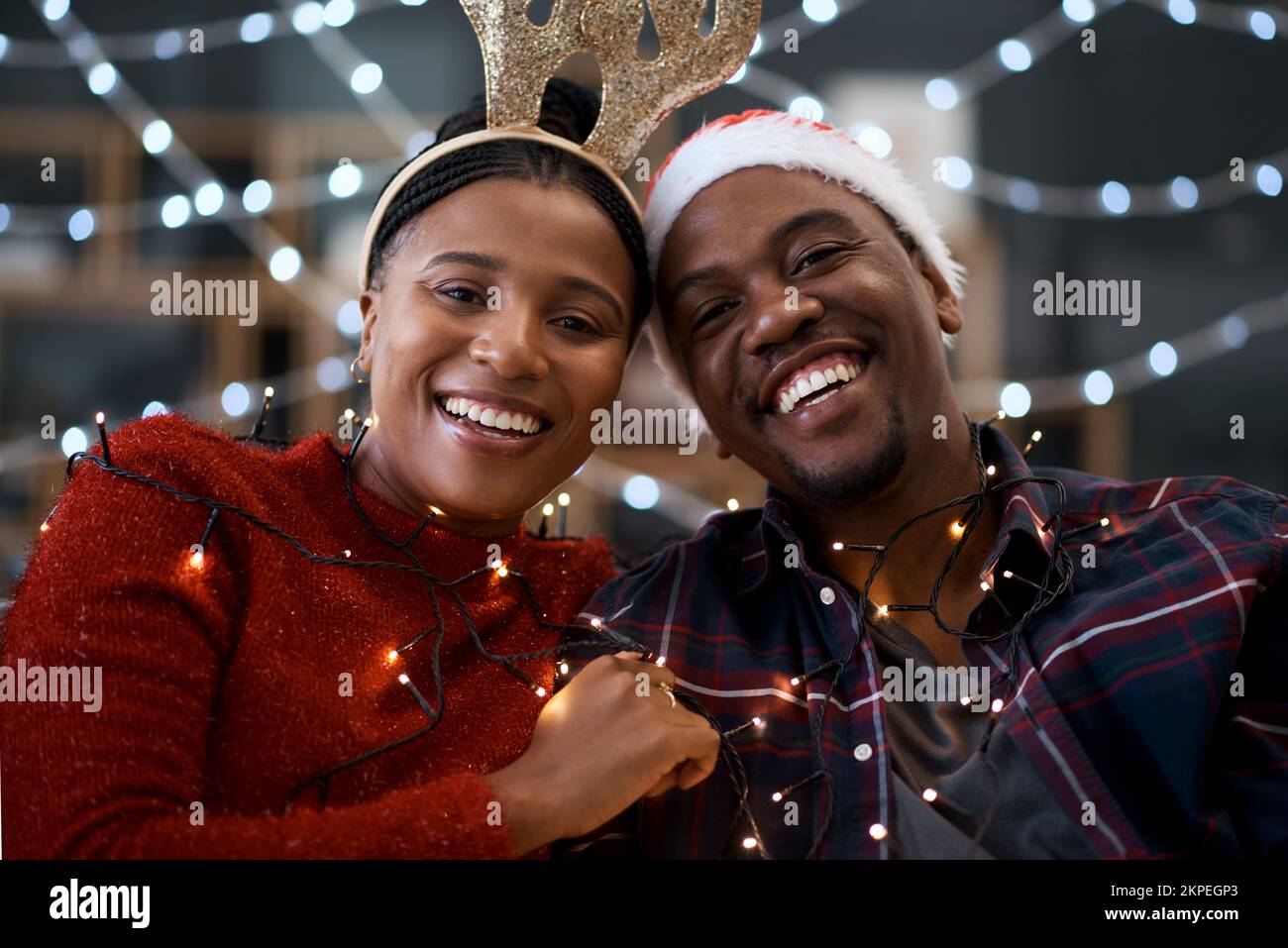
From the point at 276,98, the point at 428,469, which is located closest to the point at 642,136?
the point at 428,469

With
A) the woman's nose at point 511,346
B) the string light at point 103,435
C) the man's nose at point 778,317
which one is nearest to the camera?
the string light at point 103,435

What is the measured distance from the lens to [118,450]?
0.97 m

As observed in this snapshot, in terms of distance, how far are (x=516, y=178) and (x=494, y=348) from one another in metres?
0.19

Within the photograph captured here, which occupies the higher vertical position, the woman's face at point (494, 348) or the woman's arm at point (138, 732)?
the woman's face at point (494, 348)

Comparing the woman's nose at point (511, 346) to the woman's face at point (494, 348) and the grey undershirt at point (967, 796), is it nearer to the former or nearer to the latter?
the woman's face at point (494, 348)

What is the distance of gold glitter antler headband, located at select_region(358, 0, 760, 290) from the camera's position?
1200mm

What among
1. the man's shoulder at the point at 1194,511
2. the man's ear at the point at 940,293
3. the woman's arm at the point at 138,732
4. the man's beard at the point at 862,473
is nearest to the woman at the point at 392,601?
the woman's arm at the point at 138,732

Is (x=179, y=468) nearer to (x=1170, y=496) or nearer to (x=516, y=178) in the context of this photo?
(x=516, y=178)

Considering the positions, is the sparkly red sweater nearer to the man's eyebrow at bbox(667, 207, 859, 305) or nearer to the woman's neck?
the woman's neck

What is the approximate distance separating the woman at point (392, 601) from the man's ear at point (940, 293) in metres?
0.36

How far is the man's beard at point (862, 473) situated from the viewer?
1168 millimetres

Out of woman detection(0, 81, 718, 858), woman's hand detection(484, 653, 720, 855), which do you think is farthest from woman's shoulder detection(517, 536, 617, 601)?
woman's hand detection(484, 653, 720, 855)

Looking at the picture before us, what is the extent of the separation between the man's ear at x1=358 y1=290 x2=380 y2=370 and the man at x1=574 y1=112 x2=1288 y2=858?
326mm
